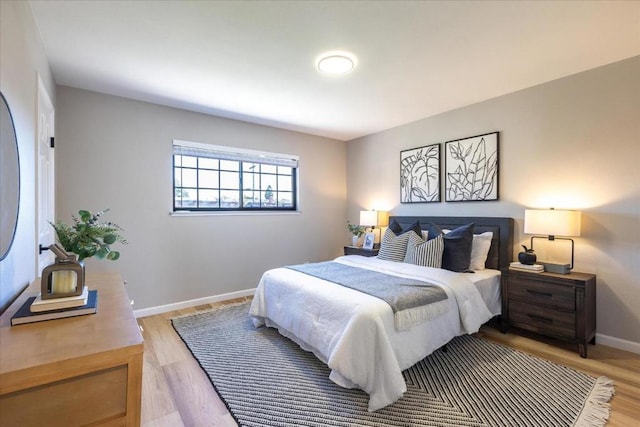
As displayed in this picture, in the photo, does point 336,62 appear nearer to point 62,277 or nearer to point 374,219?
point 62,277

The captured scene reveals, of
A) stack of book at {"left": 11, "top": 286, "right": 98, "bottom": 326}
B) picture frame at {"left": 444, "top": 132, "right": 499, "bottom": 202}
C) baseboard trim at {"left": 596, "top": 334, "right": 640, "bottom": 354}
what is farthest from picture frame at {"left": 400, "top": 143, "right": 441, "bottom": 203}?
stack of book at {"left": 11, "top": 286, "right": 98, "bottom": 326}

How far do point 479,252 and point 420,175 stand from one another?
1.32m

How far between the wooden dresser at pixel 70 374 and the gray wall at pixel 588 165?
3491 mm

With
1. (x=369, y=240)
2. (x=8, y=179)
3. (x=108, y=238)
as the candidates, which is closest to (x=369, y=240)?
(x=369, y=240)

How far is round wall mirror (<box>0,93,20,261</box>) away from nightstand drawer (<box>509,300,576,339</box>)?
3.63 m

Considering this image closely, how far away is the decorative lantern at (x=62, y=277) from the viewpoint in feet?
4.12

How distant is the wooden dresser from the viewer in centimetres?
81

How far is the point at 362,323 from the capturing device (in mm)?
1888

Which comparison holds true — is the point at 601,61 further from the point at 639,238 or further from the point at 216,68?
the point at 216,68

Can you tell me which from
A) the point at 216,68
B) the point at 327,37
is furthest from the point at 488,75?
the point at 216,68

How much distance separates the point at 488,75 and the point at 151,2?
2739 mm

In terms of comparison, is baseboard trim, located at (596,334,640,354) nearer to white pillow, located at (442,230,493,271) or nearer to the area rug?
the area rug

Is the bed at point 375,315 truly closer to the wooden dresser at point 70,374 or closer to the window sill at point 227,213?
the wooden dresser at point 70,374

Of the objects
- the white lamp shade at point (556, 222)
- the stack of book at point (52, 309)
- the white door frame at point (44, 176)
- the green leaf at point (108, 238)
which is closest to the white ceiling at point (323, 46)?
the white door frame at point (44, 176)
